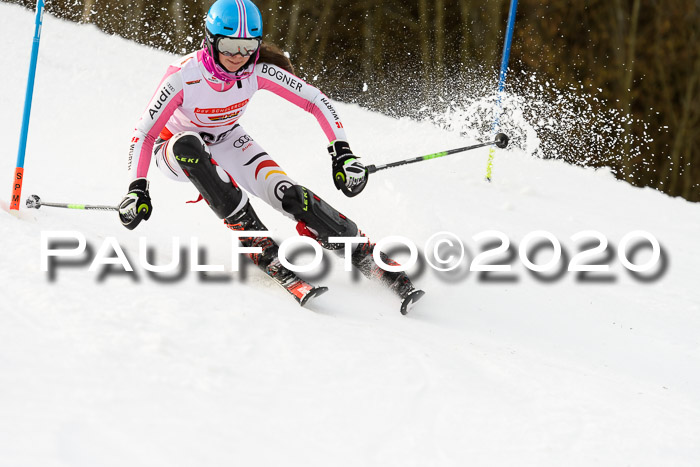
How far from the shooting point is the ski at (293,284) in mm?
3059

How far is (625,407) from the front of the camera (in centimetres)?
240

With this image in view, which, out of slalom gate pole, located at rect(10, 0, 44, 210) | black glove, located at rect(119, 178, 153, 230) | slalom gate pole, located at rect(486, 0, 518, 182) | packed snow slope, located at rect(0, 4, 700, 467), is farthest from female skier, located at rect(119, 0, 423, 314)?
slalom gate pole, located at rect(486, 0, 518, 182)

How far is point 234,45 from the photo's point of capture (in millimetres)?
3236

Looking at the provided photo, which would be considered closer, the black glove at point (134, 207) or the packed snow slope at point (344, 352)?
the packed snow slope at point (344, 352)

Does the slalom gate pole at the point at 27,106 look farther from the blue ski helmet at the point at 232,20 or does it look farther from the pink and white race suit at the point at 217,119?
the blue ski helmet at the point at 232,20

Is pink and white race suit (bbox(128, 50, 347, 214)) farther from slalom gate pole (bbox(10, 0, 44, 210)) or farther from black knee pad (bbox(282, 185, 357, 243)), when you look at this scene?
slalom gate pole (bbox(10, 0, 44, 210))

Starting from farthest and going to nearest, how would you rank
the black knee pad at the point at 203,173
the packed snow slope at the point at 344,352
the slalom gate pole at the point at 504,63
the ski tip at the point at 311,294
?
the slalom gate pole at the point at 504,63 < the black knee pad at the point at 203,173 < the ski tip at the point at 311,294 < the packed snow slope at the point at 344,352

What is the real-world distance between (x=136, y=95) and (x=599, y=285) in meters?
5.07

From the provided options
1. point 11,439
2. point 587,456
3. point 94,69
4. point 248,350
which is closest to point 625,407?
point 587,456

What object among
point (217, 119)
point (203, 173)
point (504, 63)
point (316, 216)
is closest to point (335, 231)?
point (316, 216)

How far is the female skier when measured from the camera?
126 inches

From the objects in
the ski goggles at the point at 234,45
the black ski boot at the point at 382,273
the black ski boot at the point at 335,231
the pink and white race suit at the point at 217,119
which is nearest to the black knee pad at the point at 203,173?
the pink and white race suit at the point at 217,119

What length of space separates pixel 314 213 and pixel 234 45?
87 cm

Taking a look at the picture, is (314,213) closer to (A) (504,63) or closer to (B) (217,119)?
(B) (217,119)
